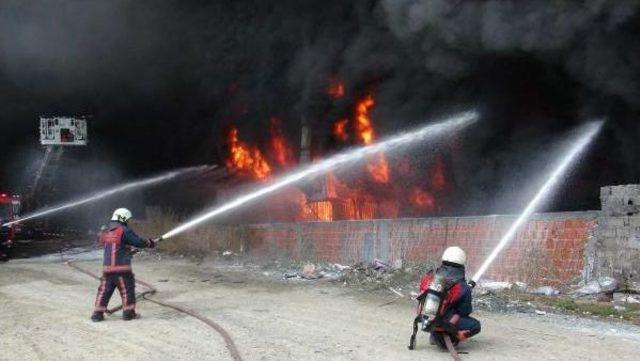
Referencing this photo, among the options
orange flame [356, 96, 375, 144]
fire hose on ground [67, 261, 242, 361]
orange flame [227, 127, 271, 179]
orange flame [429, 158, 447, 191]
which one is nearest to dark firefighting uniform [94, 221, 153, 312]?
fire hose on ground [67, 261, 242, 361]

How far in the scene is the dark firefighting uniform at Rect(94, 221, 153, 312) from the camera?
7297 millimetres

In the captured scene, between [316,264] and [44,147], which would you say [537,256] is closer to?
[316,264]

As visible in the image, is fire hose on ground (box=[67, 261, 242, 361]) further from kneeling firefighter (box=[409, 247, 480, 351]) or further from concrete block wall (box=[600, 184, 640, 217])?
concrete block wall (box=[600, 184, 640, 217])

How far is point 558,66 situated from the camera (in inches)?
674

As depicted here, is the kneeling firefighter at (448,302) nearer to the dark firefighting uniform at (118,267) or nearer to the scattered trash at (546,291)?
the scattered trash at (546,291)

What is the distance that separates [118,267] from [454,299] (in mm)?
4471

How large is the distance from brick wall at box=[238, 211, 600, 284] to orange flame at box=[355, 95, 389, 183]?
433 inches

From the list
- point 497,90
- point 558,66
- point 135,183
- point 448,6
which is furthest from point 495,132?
point 135,183

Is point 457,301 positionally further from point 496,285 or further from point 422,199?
point 422,199

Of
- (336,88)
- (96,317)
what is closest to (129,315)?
(96,317)

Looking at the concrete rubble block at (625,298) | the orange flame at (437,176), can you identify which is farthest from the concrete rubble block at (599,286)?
the orange flame at (437,176)

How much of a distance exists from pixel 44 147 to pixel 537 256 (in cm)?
2859

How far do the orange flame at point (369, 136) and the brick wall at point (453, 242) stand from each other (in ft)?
36.1

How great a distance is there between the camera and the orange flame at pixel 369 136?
25266mm
